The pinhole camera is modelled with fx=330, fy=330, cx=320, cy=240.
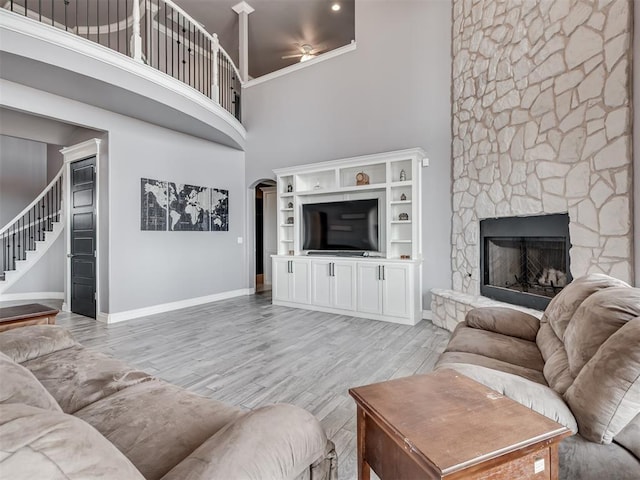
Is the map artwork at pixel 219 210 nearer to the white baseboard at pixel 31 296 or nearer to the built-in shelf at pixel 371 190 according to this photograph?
the built-in shelf at pixel 371 190

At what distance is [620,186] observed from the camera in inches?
109

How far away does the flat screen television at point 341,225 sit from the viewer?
5.11 meters

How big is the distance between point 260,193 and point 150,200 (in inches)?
129

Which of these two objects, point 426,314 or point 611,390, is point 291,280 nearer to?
point 426,314

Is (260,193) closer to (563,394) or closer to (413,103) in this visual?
(413,103)

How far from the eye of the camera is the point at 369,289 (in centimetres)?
482

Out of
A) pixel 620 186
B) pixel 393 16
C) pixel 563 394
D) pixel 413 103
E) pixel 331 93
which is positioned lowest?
pixel 563 394

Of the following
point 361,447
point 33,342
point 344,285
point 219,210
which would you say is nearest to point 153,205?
point 219,210

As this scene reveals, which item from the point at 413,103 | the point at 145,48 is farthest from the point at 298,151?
the point at 145,48

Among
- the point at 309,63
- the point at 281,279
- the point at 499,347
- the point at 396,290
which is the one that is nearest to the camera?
the point at 499,347

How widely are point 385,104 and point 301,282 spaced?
3140 mm

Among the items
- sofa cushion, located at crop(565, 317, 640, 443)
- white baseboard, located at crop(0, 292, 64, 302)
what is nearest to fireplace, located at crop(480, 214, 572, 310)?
sofa cushion, located at crop(565, 317, 640, 443)

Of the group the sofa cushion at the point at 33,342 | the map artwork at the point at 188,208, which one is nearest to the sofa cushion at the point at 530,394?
the sofa cushion at the point at 33,342

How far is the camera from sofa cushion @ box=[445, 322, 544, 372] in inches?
78.4
